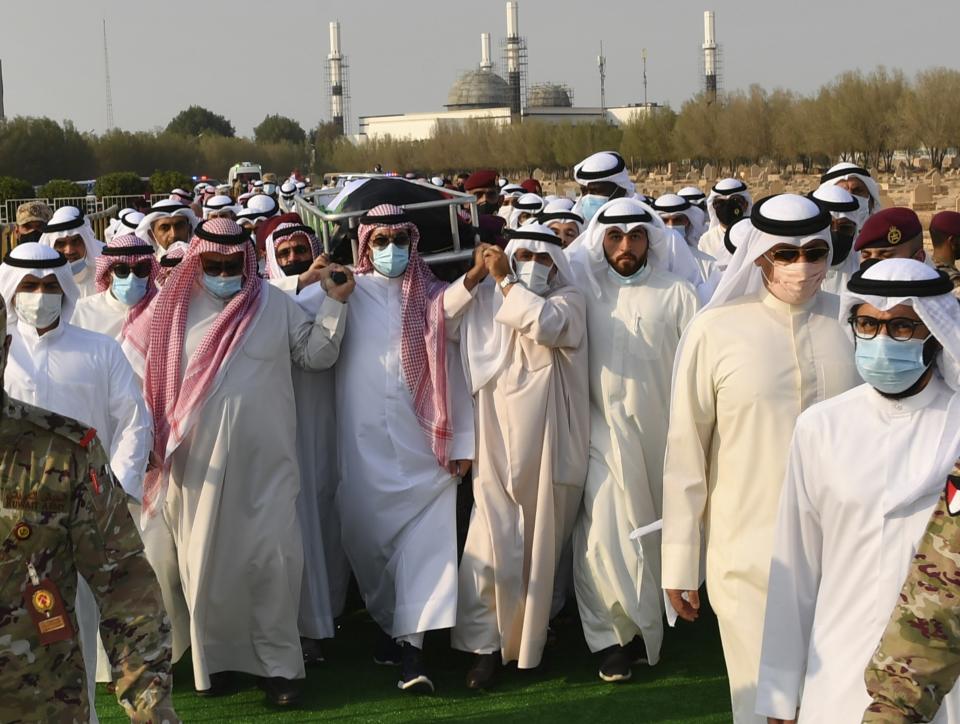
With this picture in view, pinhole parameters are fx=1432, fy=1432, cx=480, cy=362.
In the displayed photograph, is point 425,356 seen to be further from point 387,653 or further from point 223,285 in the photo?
point 387,653

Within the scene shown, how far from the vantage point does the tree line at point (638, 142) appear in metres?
51.2

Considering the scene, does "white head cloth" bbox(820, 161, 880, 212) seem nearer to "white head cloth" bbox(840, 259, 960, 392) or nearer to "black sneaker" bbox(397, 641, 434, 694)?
"black sneaker" bbox(397, 641, 434, 694)

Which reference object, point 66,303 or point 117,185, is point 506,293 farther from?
point 117,185

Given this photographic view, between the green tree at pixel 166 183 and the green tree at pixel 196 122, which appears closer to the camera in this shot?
the green tree at pixel 166 183

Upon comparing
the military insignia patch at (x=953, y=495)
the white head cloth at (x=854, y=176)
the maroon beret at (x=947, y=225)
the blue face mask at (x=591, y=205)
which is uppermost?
the white head cloth at (x=854, y=176)

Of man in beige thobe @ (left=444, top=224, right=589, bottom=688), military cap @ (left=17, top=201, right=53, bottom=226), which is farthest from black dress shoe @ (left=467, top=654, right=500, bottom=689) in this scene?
A: military cap @ (left=17, top=201, right=53, bottom=226)

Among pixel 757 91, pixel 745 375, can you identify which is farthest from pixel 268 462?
pixel 757 91

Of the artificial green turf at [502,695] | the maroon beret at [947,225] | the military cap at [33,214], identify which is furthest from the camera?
the military cap at [33,214]

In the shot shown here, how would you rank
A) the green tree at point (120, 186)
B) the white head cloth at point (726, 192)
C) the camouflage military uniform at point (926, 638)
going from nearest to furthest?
the camouflage military uniform at point (926, 638), the white head cloth at point (726, 192), the green tree at point (120, 186)

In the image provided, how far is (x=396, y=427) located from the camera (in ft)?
18.8

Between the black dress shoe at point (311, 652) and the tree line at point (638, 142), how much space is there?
4520 centimetres

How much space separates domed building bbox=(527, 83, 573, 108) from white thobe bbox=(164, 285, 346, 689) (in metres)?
105

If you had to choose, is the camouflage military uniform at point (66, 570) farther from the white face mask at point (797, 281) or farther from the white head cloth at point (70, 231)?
the white head cloth at point (70, 231)

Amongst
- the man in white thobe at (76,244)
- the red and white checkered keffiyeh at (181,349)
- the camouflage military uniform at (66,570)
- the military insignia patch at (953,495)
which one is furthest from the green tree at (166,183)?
the military insignia patch at (953,495)
